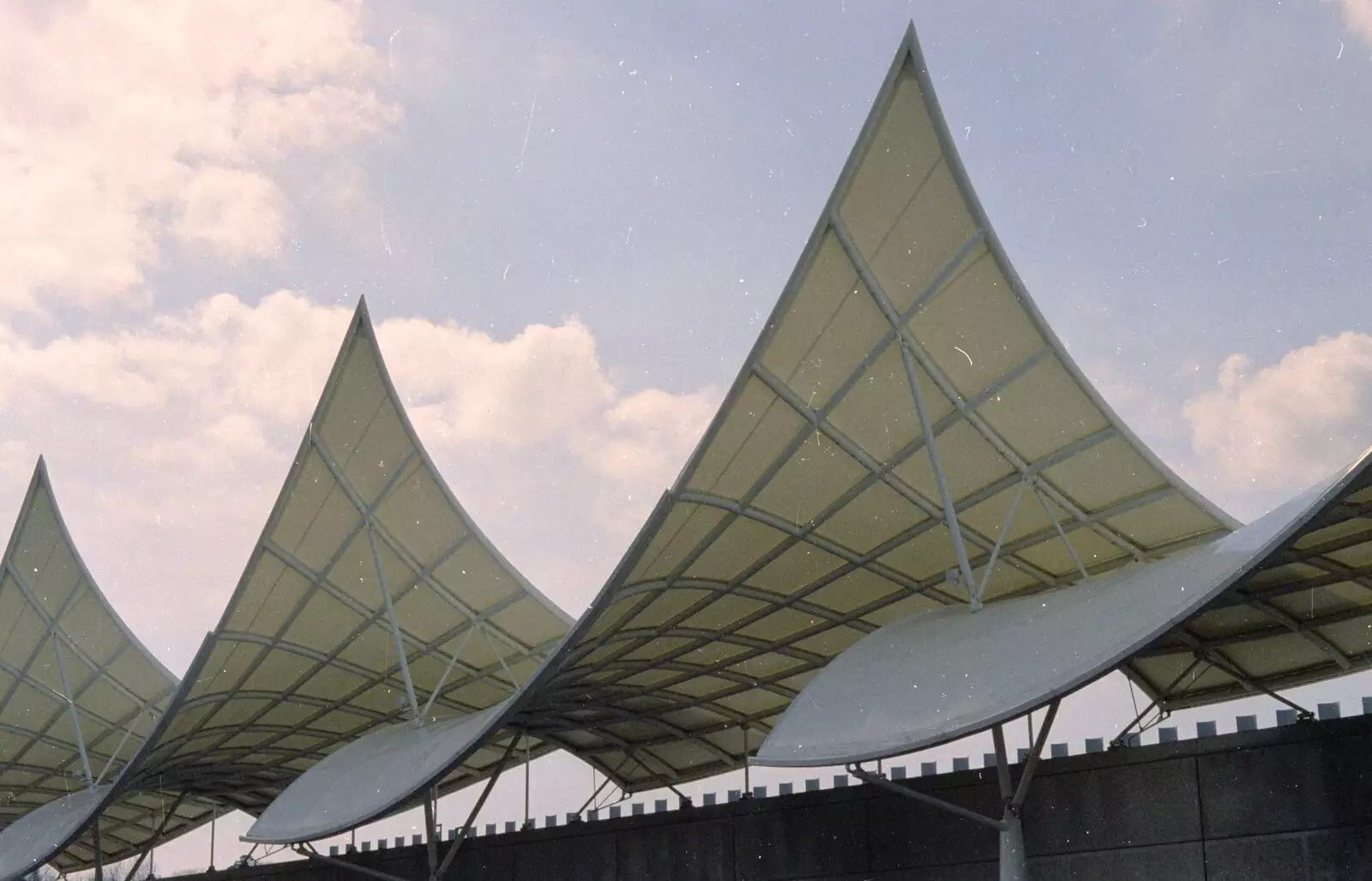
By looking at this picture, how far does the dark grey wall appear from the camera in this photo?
26.3 m

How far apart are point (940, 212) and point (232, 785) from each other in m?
40.2

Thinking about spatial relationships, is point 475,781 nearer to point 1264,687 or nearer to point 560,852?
point 560,852

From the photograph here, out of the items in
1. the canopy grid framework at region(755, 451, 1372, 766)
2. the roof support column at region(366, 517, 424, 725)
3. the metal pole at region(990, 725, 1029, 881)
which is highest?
the roof support column at region(366, 517, 424, 725)

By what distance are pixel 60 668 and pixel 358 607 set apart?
1609 cm

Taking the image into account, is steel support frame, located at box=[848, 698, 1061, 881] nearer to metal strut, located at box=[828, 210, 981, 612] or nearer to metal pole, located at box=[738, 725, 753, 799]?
metal strut, located at box=[828, 210, 981, 612]

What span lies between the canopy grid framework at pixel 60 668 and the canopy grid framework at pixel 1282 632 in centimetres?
3083

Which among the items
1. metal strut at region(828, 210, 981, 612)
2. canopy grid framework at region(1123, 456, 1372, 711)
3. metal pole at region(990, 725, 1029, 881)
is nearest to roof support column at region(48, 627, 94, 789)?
metal pole at region(990, 725, 1029, 881)

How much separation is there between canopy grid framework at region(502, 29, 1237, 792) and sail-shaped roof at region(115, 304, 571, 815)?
3997mm

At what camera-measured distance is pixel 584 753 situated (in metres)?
48.5

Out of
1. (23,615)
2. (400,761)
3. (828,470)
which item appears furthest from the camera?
(23,615)

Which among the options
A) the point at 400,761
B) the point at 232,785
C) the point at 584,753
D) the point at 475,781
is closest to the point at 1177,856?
the point at 400,761

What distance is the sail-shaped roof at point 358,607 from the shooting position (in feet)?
111

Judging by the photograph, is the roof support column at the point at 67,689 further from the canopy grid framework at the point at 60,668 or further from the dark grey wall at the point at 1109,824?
the dark grey wall at the point at 1109,824

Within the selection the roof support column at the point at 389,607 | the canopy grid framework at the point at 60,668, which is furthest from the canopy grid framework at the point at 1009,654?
the canopy grid framework at the point at 60,668
